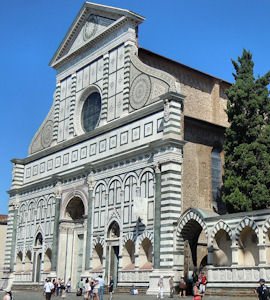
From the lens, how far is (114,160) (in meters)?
27.5

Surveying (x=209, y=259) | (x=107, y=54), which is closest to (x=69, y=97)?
(x=107, y=54)

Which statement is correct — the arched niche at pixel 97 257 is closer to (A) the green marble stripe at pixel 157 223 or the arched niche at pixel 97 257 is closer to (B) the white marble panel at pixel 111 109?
(A) the green marble stripe at pixel 157 223

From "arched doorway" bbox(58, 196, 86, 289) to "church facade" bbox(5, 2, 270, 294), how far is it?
63 mm

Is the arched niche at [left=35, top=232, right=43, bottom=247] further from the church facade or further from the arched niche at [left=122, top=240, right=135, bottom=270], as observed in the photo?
the arched niche at [left=122, top=240, right=135, bottom=270]

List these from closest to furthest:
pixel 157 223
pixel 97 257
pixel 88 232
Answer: pixel 157 223 < pixel 97 257 < pixel 88 232

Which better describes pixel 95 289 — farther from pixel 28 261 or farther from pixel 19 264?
pixel 19 264

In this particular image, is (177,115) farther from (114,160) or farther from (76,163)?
(76,163)

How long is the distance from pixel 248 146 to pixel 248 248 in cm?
531

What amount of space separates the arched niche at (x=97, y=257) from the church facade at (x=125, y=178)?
0.06 m

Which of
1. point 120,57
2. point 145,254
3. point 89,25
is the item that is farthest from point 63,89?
point 145,254

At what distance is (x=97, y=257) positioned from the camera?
2811cm

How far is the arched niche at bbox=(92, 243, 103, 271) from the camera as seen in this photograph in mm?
27891

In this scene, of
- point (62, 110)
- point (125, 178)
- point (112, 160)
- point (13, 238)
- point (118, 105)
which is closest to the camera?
point (125, 178)

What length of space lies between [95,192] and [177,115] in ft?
24.9
